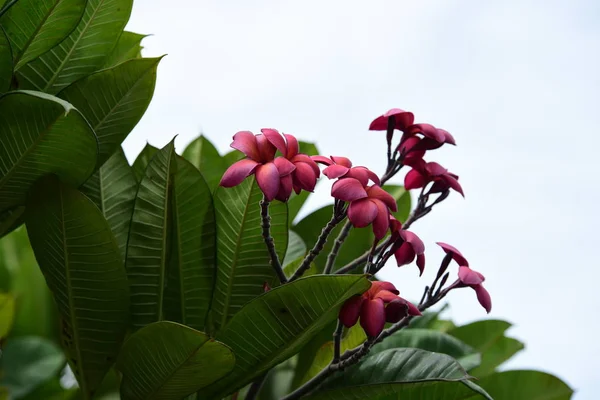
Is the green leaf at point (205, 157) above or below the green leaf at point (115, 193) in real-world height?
above

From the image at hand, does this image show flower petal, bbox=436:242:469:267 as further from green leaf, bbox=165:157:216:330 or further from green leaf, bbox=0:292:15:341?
green leaf, bbox=0:292:15:341

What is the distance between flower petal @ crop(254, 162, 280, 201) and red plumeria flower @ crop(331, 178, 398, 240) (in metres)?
0.06

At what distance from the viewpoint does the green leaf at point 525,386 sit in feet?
3.65

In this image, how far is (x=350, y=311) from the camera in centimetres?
77

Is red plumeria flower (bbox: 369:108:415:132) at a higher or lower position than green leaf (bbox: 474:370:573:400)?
higher

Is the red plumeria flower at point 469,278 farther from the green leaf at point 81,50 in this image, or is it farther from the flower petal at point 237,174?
the green leaf at point 81,50

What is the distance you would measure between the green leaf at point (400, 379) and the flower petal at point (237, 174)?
33 cm

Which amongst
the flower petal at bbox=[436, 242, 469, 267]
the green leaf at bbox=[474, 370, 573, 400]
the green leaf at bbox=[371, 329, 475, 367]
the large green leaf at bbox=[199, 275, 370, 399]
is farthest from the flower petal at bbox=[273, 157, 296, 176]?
the green leaf at bbox=[474, 370, 573, 400]

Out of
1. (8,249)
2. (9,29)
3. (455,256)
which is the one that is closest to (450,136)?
(455,256)

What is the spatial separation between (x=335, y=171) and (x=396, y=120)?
19 centimetres

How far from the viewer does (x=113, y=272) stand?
878 millimetres

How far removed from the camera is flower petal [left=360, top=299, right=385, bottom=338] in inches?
30.0

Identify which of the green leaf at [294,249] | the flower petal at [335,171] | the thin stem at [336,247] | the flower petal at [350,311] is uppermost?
the flower petal at [335,171]

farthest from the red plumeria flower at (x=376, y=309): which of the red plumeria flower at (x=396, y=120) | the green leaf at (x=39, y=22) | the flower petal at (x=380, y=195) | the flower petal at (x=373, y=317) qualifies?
the green leaf at (x=39, y=22)
